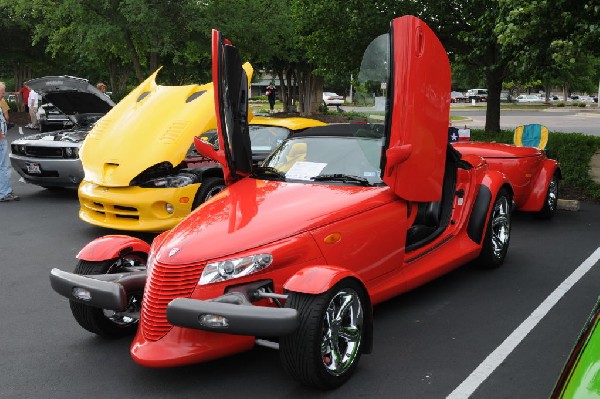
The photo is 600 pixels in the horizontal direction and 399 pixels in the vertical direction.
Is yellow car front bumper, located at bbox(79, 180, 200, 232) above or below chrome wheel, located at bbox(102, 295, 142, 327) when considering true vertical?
above

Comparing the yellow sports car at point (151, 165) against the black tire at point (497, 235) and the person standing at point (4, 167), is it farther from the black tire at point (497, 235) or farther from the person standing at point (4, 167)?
the black tire at point (497, 235)

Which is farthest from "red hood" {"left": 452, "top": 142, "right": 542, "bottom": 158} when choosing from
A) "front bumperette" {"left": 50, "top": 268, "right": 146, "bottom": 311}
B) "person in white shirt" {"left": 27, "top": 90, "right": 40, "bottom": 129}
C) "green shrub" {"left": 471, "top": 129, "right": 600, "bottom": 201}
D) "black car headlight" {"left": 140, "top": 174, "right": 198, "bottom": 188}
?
"person in white shirt" {"left": 27, "top": 90, "right": 40, "bottom": 129}

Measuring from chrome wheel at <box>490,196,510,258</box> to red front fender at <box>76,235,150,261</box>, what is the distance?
11.7 ft

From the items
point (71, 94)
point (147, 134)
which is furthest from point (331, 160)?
point (71, 94)

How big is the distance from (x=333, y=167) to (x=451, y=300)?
1.63 metres

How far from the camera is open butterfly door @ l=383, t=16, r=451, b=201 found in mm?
4852

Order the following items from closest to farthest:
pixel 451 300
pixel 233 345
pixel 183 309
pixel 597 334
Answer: pixel 597 334 → pixel 183 309 → pixel 233 345 → pixel 451 300

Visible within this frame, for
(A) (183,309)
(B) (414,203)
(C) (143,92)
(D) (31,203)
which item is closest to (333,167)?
(B) (414,203)

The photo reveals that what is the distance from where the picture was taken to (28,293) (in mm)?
6035

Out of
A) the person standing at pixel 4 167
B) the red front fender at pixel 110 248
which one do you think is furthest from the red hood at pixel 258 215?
the person standing at pixel 4 167

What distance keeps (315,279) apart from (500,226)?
3522mm

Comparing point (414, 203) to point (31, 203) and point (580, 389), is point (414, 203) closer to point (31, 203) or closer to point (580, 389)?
Answer: point (580, 389)

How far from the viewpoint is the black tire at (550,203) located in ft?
29.6

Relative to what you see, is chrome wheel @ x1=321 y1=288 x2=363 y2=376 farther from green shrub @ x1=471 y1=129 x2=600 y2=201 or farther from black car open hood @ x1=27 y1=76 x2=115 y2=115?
green shrub @ x1=471 y1=129 x2=600 y2=201
